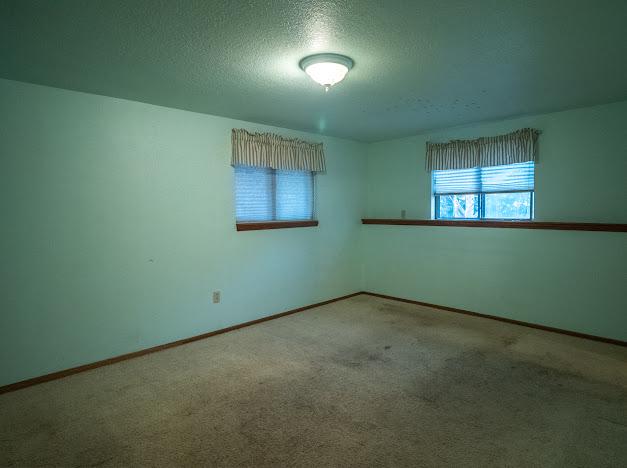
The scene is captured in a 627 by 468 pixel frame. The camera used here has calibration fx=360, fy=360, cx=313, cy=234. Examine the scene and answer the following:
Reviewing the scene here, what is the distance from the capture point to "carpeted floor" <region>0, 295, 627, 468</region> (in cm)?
192

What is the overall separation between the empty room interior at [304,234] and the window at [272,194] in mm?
30

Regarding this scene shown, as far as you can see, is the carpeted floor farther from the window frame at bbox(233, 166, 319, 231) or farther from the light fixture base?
the light fixture base

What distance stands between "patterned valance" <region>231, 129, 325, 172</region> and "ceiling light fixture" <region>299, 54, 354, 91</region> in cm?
159

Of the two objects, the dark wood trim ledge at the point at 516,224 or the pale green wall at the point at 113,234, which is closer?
the pale green wall at the point at 113,234

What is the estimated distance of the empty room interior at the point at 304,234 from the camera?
1.95m

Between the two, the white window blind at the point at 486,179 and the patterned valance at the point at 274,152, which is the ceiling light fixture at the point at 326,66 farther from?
the white window blind at the point at 486,179

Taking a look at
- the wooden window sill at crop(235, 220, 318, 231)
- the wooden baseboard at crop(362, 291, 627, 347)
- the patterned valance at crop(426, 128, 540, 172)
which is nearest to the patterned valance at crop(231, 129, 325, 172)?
the wooden window sill at crop(235, 220, 318, 231)

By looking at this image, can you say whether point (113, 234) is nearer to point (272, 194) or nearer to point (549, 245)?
point (272, 194)

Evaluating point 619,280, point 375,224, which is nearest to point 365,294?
point 375,224

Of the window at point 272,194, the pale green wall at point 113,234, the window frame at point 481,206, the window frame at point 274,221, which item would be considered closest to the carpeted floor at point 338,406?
the pale green wall at point 113,234

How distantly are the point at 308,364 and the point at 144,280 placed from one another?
1.67 meters

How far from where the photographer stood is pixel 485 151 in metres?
4.16

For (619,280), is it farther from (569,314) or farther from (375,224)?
(375,224)

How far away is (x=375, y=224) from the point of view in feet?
17.5
